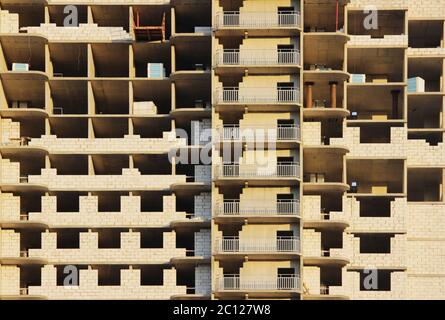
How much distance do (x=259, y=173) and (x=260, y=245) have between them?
6.10 meters

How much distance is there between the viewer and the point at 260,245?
10856cm

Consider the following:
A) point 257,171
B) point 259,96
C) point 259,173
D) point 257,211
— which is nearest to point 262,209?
point 257,211

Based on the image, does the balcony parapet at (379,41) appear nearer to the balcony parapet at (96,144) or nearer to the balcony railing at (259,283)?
the balcony parapet at (96,144)

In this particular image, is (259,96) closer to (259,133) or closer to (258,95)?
(258,95)

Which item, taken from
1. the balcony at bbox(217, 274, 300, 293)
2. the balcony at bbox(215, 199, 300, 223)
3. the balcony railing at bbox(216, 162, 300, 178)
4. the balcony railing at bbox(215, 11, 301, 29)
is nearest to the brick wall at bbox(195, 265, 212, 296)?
the balcony at bbox(217, 274, 300, 293)

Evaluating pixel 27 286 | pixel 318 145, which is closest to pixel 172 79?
pixel 318 145

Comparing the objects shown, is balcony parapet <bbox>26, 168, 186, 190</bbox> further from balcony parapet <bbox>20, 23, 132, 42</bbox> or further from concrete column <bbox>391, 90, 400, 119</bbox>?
concrete column <bbox>391, 90, 400, 119</bbox>

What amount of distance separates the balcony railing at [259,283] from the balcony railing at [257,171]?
28.2 feet

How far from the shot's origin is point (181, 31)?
4670 inches

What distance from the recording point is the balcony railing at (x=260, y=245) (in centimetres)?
10819

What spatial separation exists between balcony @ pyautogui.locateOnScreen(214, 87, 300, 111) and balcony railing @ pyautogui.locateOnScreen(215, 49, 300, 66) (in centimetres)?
227

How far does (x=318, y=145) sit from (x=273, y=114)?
476 cm

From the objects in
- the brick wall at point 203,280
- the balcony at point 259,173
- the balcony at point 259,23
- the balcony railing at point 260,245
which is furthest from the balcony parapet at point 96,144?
the brick wall at point 203,280
